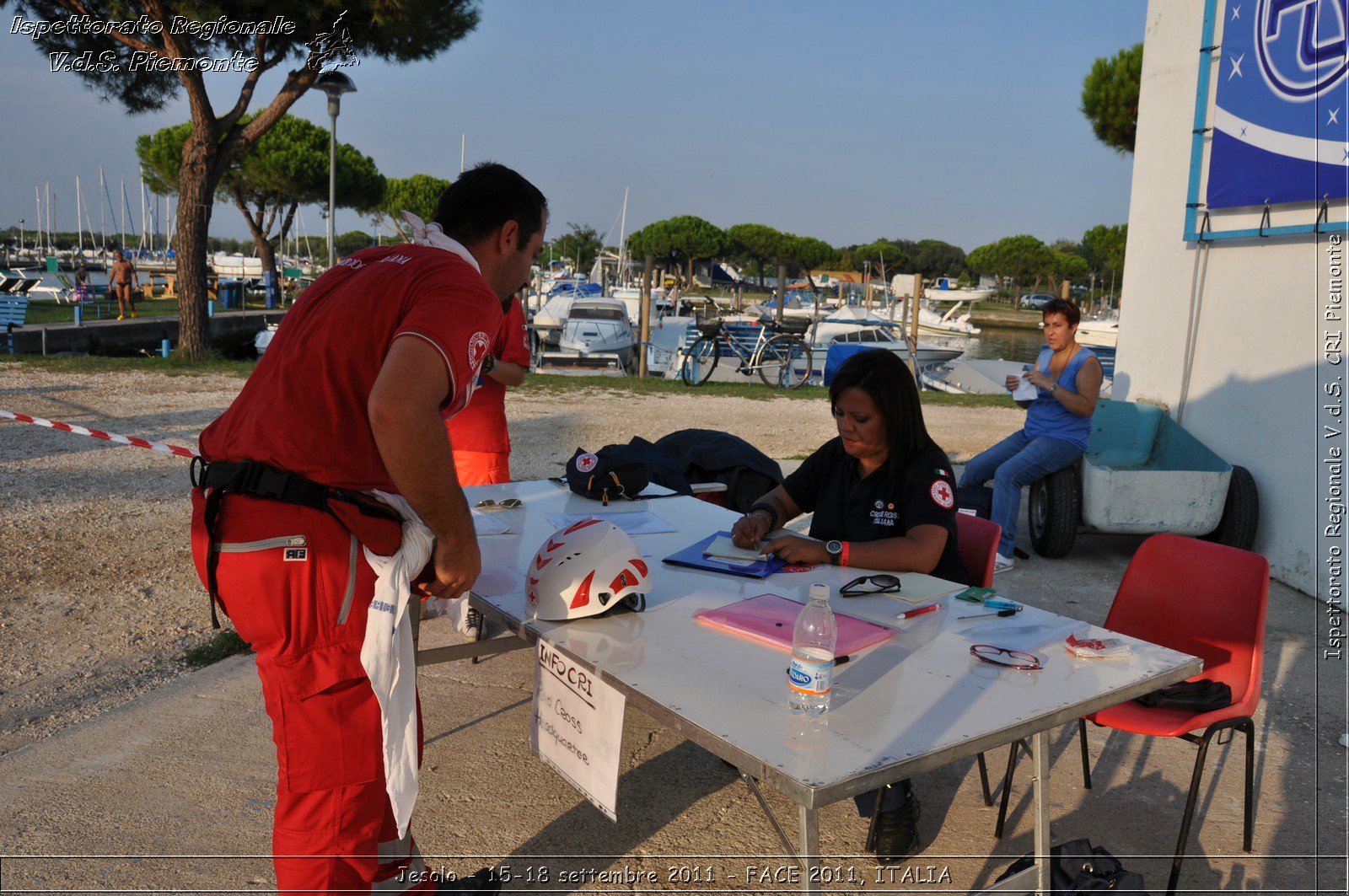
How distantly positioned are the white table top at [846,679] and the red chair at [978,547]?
24.4 inches

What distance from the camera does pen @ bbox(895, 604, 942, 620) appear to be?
8.73ft

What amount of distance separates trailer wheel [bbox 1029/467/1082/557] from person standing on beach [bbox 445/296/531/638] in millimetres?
3761

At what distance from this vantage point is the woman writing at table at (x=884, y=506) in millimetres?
3078

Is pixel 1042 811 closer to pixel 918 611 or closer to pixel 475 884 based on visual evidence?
pixel 918 611

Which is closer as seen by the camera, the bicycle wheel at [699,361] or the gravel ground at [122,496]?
the gravel ground at [122,496]

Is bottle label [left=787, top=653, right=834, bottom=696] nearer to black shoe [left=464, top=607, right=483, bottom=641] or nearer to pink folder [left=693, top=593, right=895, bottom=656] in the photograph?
pink folder [left=693, top=593, right=895, bottom=656]

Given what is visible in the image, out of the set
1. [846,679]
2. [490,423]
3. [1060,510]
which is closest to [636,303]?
[1060,510]

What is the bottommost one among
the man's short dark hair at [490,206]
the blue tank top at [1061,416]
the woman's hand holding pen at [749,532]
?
the woman's hand holding pen at [749,532]

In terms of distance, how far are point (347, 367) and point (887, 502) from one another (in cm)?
202

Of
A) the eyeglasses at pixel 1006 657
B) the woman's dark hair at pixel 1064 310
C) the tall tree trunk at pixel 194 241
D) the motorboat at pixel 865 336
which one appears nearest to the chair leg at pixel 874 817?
the eyeglasses at pixel 1006 657

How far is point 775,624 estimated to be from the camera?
8.25 feet

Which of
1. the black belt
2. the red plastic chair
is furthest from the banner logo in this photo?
the black belt

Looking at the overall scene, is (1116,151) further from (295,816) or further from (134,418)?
(295,816)

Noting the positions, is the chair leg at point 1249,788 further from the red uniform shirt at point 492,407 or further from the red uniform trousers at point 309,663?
the red uniform shirt at point 492,407
